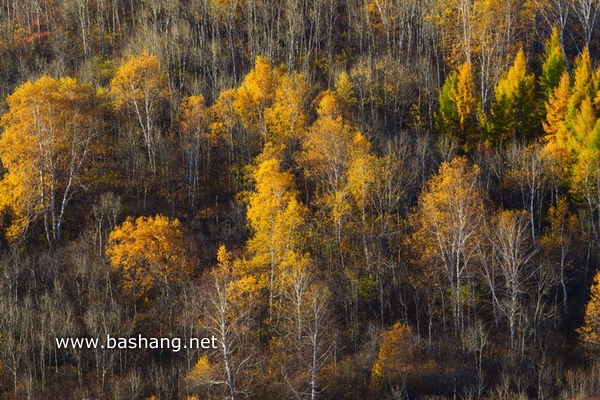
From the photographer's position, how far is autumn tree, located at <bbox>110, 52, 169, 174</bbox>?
54.3 m

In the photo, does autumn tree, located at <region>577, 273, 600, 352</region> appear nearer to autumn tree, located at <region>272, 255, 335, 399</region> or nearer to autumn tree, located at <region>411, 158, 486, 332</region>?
autumn tree, located at <region>411, 158, 486, 332</region>

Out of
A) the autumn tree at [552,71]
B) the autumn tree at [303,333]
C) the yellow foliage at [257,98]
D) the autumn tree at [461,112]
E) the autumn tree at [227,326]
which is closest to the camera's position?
the autumn tree at [227,326]

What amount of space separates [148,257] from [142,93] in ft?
60.1

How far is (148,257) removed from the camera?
42.2 m

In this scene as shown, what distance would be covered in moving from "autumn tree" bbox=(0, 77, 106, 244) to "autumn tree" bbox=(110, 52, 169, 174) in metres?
4.55

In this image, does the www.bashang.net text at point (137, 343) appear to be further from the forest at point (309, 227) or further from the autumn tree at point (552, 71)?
the autumn tree at point (552, 71)

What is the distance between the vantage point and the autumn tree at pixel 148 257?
42188 mm

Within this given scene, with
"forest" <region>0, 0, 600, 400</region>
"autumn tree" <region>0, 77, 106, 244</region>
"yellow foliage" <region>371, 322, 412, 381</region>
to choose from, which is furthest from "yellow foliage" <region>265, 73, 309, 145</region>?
"yellow foliage" <region>371, 322, 412, 381</region>

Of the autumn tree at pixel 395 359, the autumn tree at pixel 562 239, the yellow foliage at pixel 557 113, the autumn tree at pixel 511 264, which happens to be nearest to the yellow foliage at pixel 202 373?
the autumn tree at pixel 395 359

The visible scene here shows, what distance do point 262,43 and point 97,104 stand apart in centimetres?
2626

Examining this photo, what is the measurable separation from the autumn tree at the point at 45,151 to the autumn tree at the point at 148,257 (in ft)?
22.3

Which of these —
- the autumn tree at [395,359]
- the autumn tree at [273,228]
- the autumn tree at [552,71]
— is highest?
the autumn tree at [552,71]

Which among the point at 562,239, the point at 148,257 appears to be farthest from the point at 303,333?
the point at 562,239

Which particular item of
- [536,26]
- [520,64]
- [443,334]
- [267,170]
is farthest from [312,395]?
[536,26]
